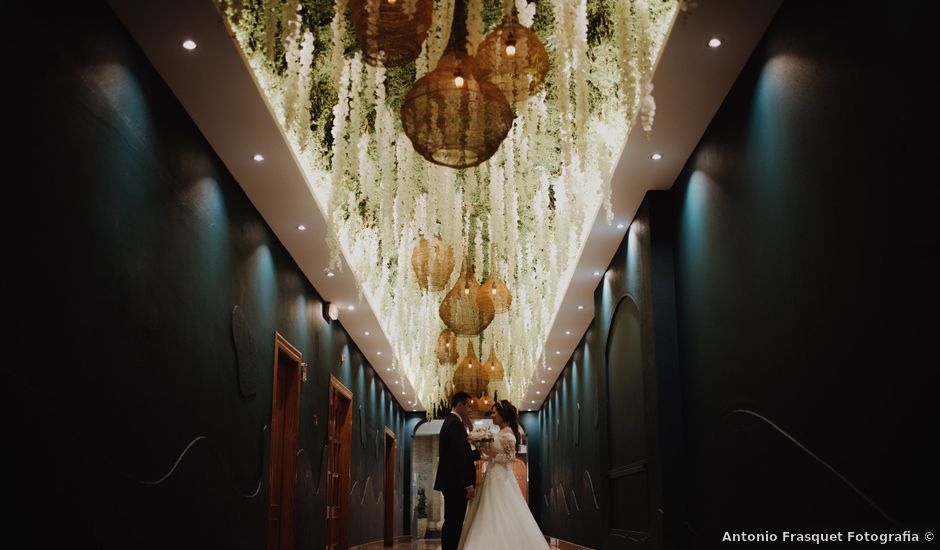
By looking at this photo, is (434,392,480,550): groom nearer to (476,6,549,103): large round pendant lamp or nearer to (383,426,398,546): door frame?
(476,6,549,103): large round pendant lamp

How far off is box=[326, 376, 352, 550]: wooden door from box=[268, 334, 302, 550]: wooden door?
2.02 metres

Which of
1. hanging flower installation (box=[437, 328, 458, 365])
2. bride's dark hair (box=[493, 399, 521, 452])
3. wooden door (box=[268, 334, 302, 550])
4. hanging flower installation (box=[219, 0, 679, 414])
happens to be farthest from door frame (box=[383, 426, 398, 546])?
bride's dark hair (box=[493, 399, 521, 452])

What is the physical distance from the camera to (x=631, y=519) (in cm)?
734

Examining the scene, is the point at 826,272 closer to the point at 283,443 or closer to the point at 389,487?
the point at 283,443

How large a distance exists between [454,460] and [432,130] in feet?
13.5

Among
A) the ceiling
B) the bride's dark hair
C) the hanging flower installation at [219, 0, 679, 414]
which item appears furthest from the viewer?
the bride's dark hair

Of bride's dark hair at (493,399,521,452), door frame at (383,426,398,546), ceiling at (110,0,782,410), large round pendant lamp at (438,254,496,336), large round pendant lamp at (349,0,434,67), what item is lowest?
door frame at (383,426,398,546)

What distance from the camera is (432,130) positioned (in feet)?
10.6

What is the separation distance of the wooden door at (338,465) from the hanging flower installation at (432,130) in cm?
136

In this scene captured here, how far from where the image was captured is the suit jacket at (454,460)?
22.0ft

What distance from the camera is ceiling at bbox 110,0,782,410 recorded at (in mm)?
3869

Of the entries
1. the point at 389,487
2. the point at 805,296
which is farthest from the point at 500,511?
the point at 389,487

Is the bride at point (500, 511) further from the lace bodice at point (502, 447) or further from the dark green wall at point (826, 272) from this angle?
the dark green wall at point (826, 272)

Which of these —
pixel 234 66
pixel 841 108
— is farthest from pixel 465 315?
pixel 841 108
